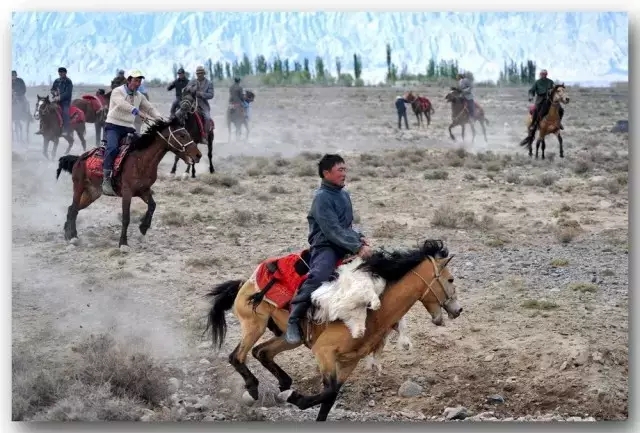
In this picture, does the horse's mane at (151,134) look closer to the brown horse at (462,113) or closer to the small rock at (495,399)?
the brown horse at (462,113)

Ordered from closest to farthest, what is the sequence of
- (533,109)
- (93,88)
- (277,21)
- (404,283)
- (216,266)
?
(404,283), (277,21), (216,266), (93,88), (533,109)

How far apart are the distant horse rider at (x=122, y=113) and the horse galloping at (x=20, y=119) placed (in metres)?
0.82

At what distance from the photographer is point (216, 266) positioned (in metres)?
9.39

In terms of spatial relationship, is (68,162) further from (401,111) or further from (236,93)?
(401,111)

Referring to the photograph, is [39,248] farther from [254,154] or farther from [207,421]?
[254,154]

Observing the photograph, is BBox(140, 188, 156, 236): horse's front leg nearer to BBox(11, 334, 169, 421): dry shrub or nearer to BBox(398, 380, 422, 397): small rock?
BBox(11, 334, 169, 421): dry shrub

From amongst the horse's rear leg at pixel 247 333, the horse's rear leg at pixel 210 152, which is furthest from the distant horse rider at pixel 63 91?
the horse's rear leg at pixel 247 333

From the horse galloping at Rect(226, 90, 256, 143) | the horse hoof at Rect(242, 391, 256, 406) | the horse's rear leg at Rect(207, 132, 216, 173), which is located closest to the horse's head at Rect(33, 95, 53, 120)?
the horse's rear leg at Rect(207, 132, 216, 173)

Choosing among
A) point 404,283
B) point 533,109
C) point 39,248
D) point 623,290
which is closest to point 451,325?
point 623,290

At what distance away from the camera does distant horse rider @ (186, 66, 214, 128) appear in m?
11.1

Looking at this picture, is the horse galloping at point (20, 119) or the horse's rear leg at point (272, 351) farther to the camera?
the horse galloping at point (20, 119)

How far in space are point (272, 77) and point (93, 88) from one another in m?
1.74

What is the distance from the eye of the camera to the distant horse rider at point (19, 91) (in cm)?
802

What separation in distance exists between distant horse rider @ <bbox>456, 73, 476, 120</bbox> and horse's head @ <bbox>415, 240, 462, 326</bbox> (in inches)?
152
